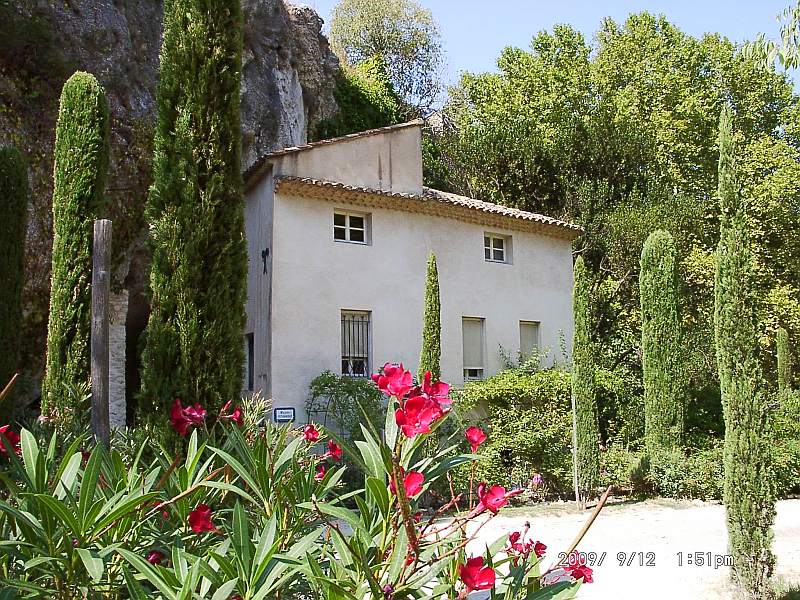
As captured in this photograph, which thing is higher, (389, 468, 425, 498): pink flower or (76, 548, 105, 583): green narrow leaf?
(389, 468, 425, 498): pink flower

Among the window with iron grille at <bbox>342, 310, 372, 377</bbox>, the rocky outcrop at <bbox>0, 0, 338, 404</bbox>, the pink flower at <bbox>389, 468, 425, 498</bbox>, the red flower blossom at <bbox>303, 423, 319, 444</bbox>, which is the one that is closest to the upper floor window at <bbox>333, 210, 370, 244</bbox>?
the window with iron grille at <bbox>342, 310, 372, 377</bbox>

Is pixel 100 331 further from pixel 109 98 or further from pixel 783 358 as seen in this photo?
pixel 783 358

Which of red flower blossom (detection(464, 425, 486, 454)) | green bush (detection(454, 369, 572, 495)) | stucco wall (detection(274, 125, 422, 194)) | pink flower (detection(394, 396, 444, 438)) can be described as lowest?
green bush (detection(454, 369, 572, 495))

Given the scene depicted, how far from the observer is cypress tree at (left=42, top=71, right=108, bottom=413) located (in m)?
9.61

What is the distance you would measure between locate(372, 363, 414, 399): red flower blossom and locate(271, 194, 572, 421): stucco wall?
12482 mm

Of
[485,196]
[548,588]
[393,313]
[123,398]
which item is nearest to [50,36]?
[123,398]

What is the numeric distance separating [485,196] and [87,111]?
15060 millimetres

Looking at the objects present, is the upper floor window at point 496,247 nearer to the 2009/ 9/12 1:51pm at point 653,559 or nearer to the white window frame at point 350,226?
the white window frame at point 350,226

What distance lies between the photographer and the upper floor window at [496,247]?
59.4 feet

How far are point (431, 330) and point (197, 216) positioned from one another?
8.15 metres

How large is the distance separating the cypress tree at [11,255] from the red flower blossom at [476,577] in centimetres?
1075

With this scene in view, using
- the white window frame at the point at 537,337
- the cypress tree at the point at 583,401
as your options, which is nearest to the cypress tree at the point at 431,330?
the cypress tree at the point at 583,401

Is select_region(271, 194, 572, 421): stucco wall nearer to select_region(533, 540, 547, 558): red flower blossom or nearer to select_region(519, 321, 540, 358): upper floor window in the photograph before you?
select_region(519, 321, 540, 358): upper floor window

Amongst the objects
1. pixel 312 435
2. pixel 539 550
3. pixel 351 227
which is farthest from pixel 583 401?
pixel 539 550
